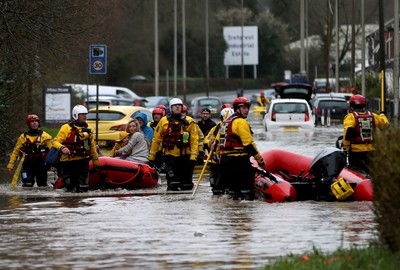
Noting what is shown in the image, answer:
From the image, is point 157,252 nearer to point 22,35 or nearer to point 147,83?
point 22,35

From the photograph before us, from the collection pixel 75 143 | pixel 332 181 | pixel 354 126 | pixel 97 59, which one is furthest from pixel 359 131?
pixel 97 59

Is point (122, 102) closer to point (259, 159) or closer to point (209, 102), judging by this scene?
point (209, 102)

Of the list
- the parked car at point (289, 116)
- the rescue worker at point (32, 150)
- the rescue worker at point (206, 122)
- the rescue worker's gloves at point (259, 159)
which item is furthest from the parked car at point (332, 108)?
the rescue worker's gloves at point (259, 159)

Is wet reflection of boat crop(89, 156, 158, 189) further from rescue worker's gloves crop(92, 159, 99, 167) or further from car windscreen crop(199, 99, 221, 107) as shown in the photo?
car windscreen crop(199, 99, 221, 107)

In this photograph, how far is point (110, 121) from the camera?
34.7m

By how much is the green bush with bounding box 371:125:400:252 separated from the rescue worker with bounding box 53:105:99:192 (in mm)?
10162

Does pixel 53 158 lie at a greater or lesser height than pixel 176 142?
lesser

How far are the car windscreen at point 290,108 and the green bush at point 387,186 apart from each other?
33.9 meters

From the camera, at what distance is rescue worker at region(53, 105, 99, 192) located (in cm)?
2062

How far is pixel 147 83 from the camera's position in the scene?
3959 inches

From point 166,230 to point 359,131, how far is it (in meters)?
5.80

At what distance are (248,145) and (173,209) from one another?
5.55 feet

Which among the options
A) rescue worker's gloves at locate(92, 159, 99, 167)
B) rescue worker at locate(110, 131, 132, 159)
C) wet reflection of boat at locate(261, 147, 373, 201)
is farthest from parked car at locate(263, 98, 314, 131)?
wet reflection of boat at locate(261, 147, 373, 201)

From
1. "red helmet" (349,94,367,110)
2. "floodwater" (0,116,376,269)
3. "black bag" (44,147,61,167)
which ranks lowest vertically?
"floodwater" (0,116,376,269)
